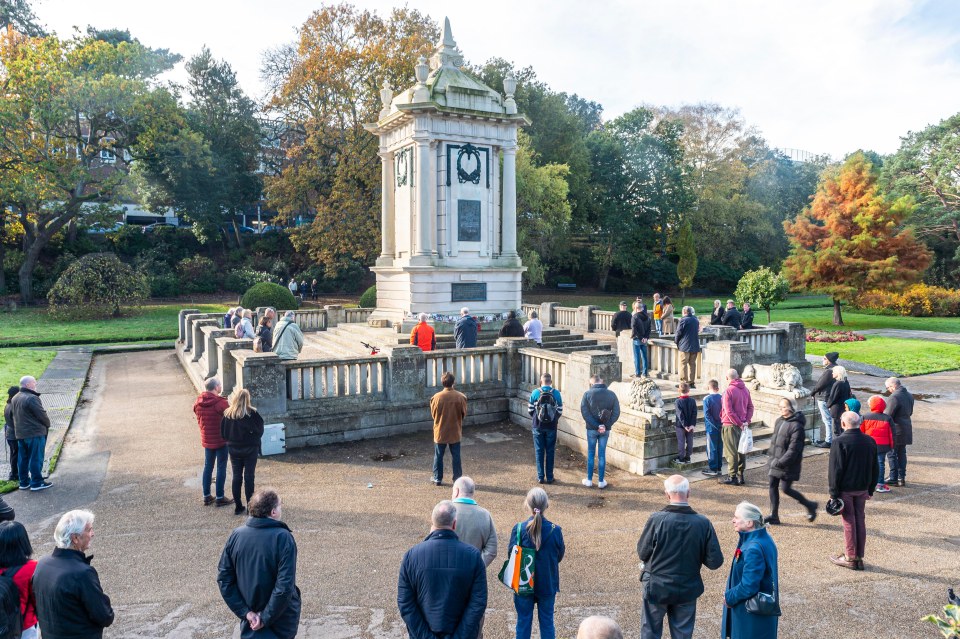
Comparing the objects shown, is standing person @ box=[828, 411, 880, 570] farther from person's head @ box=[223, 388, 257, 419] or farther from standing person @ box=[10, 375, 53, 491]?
standing person @ box=[10, 375, 53, 491]

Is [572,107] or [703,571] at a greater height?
[572,107]

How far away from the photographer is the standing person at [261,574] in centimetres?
477

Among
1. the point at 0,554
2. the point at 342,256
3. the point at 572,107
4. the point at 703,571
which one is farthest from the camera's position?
the point at 572,107

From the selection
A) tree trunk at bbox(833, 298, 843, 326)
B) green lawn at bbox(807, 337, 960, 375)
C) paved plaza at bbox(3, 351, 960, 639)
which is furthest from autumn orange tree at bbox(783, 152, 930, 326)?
paved plaza at bbox(3, 351, 960, 639)

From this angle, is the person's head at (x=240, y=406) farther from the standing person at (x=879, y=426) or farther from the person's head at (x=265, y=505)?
the standing person at (x=879, y=426)

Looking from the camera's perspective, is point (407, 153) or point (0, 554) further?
point (407, 153)

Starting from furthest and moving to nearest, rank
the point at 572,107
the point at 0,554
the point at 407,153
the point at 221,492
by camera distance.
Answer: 1. the point at 572,107
2. the point at 407,153
3. the point at 221,492
4. the point at 0,554

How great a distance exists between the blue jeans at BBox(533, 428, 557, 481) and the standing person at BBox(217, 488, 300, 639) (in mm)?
6306

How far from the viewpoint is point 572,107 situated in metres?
67.4

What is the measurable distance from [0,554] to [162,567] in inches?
130

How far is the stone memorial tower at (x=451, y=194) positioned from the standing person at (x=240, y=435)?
1121 cm

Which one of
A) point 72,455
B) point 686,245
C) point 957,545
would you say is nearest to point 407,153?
point 72,455

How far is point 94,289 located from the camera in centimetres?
3641

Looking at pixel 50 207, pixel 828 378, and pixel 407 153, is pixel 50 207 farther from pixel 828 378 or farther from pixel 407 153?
pixel 828 378
